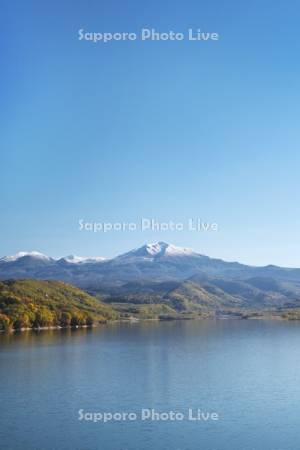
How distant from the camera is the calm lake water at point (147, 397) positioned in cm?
6147

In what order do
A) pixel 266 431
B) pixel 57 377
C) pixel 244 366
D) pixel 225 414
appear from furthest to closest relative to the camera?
pixel 244 366
pixel 57 377
pixel 225 414
pixel 266 431

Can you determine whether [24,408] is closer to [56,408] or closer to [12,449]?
[56,408]

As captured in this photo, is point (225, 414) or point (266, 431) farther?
point (225, 414)

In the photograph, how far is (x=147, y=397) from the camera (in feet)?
277

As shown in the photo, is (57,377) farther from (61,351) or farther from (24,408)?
(61,351)

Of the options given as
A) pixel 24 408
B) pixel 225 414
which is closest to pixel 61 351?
pixel 24 408

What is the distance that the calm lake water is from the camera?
61469 mm

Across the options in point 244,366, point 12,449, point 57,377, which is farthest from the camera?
point 244,366

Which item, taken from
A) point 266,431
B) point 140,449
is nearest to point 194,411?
point 266,431

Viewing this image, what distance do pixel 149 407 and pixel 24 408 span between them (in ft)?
57.3

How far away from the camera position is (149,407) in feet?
254

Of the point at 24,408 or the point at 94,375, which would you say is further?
the point at 94,375

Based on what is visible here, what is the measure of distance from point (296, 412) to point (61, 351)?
84844mm

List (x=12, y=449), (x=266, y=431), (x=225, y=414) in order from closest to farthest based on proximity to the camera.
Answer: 1. (x=12, y=449)
2. (x=266, y=431)
3. (x=225, y=414)
